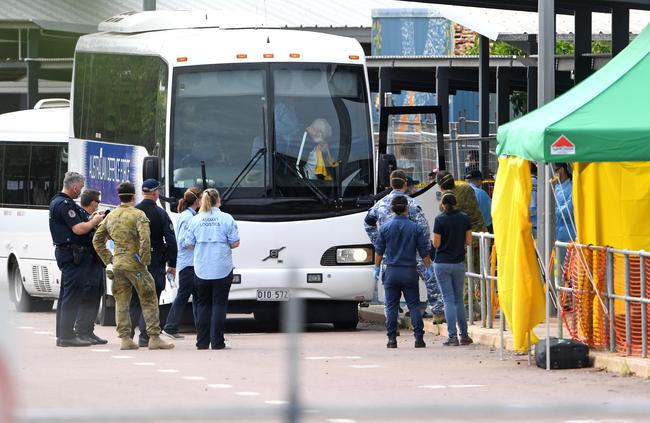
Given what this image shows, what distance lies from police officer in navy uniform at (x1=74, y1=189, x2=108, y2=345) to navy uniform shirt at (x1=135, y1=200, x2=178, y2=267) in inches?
24.0

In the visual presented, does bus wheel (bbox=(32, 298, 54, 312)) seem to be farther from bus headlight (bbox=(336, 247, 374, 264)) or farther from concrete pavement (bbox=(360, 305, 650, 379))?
bus headlight (bbox=(336, 247, 374, 264))

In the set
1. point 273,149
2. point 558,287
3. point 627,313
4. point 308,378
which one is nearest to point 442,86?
point 273,149

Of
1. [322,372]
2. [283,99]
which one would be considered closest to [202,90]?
[283,99]

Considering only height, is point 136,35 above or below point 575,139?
above

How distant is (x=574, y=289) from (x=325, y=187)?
16.8 feet

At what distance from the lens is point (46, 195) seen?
24281 mm

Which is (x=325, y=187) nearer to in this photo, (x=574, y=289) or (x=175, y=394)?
(x=574, y=289)

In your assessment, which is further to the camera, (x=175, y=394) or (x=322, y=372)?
(x=322, y=372)

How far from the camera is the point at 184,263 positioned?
678 inches

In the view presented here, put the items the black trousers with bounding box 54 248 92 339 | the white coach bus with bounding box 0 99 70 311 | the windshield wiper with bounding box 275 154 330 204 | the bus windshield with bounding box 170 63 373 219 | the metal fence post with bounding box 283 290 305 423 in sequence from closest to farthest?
A: the metal fence post with bounding box 283 290 305 423
the black trousers with bounding box 54 248 92 339
the bus windshield with bounding box 170 63 373 219
the windshield wiper with bounding box 275 154 330 204
the white coach bus with bounding box 0 99 70 311

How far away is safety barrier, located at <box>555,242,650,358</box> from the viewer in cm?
1335

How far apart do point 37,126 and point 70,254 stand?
916 cm

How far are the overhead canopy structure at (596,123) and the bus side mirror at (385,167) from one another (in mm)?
4783

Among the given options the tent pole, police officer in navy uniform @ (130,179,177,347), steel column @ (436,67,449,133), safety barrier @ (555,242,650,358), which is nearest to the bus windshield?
police officer in navy uniform @ (130,179,177,347)
